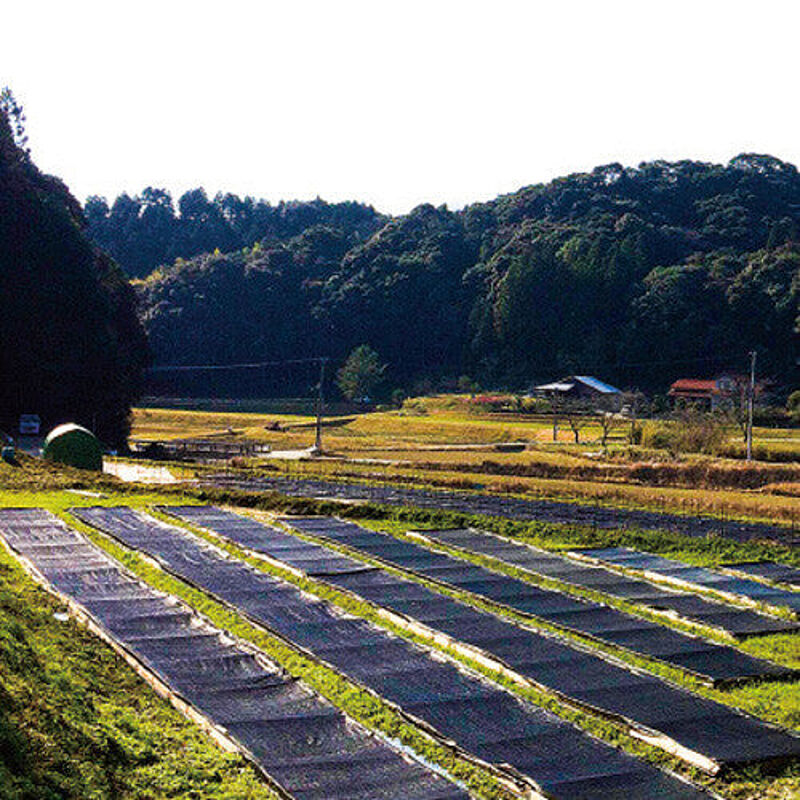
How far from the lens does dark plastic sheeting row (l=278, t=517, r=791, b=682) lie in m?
16.5

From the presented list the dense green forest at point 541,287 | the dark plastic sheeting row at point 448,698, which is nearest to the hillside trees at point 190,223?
the dense green forest at point 541,287

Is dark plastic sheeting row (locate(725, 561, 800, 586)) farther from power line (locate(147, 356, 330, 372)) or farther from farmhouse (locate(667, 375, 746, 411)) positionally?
power line (locate(147, 356, 330, 372))

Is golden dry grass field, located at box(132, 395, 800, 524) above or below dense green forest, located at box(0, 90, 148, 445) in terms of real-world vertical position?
below

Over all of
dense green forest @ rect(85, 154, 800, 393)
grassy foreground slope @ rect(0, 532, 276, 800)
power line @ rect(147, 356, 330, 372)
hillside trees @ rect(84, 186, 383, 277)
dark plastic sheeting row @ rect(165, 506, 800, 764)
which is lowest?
dark plastic sheeting row @ rect(165, 506, 800, 764)

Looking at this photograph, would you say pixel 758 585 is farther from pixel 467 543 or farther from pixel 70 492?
pixel 70 492

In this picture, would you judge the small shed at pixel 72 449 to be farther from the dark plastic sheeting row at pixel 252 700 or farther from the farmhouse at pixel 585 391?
the farmhouse at pixel 585 391

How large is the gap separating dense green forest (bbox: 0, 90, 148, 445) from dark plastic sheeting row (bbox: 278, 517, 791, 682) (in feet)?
136

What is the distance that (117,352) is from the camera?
2598 inches

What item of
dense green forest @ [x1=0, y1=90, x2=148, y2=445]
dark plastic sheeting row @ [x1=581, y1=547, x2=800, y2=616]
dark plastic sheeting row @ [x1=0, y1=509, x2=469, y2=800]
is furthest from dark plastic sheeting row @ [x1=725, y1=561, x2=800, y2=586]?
dense green forest @ [x1=0, y1=90, x2=148, y2=445]

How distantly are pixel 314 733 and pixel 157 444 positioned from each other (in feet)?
160

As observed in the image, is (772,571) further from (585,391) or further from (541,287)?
(541,287)

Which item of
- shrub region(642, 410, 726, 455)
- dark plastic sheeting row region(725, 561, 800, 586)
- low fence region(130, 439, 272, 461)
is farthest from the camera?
low fence region(130, 439, 272, 461)

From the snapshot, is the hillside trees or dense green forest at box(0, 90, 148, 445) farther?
the hillside trees

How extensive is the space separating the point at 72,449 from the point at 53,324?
22145mm
